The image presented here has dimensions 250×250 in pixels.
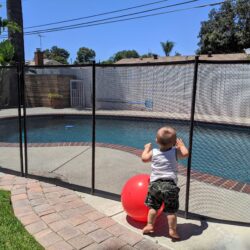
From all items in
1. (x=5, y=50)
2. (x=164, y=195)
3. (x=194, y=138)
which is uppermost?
(x=5, y=50)

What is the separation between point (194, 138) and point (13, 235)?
3251mm

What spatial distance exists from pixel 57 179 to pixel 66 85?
1338 centimetres

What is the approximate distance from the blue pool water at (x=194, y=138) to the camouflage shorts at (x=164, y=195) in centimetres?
154

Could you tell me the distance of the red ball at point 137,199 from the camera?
322 cm

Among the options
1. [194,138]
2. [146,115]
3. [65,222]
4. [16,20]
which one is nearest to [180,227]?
[65,222]

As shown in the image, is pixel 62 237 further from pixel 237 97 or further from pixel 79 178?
pixel 237 97

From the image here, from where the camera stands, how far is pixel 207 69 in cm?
364

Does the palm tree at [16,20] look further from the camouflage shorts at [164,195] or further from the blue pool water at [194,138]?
the camouflage shorts at [164,195]

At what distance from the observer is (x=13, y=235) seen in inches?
117

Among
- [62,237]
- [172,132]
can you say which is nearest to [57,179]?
[62,237]

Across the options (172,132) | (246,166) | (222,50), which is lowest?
(246,166)

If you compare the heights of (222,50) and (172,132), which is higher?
(222,50)

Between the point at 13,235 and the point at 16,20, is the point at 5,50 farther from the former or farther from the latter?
the point at 16,20

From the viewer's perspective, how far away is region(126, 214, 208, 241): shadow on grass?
10.4 feet
